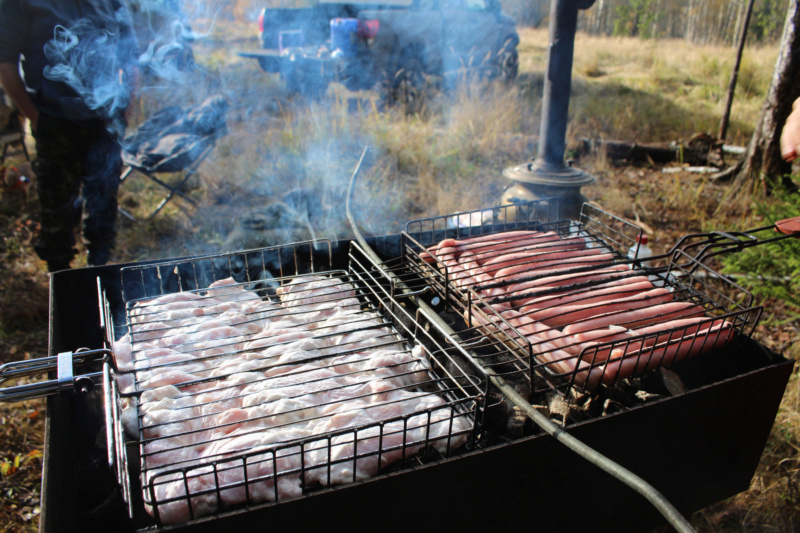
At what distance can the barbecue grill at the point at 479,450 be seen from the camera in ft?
5.55

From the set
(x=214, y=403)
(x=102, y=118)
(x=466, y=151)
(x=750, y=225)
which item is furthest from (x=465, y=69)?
(x=214, y=403)

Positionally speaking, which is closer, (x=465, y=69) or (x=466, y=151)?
(x=466, y=151)

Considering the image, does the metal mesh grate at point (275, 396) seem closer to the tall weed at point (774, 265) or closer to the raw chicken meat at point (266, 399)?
the raw chicken meat at point (266, 399)

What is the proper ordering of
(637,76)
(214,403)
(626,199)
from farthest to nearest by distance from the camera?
(637,76) < (626,199) < (214,403)

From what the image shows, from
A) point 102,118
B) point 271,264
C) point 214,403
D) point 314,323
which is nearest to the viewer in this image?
point 214,403

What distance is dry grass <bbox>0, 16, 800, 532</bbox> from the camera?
3.44 m

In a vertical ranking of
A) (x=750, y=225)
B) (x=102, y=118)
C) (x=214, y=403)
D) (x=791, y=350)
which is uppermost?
(x=102, y=118)

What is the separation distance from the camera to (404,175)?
7.62 meters

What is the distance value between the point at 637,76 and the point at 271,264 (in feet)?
46.3

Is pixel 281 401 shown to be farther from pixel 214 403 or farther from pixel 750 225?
pixel 750 225

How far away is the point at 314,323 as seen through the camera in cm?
266

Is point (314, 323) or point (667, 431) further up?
point (314, 323)

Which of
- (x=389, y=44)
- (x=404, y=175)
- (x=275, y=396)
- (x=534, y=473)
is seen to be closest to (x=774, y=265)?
(x=534, y=473)

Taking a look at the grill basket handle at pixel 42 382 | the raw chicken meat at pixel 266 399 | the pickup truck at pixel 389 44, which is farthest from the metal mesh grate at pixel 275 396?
the pickup truck at pixel 389 44
